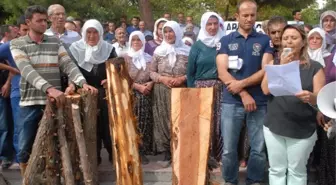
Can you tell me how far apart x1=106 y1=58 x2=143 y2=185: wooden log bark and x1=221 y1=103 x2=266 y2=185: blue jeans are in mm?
903

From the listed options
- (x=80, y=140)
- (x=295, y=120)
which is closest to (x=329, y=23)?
(x=295, y=120)

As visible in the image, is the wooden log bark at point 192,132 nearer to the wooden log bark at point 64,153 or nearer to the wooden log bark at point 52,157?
the wooden log bark at point 64,153

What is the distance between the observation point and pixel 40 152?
4.61 meters

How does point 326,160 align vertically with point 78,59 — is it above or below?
below

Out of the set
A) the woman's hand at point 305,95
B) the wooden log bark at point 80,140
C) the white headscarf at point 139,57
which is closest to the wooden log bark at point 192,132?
the woman's hand at point 305,95

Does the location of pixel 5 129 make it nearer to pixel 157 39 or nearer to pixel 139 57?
pixel 139 57

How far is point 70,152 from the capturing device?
4.82m

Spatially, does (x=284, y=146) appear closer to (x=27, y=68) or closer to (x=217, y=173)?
(x=217, y=173)

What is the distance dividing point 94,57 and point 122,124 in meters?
1.26

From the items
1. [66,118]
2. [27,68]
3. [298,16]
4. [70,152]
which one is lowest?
[70,152]

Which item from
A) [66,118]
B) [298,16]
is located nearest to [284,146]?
[66,118]

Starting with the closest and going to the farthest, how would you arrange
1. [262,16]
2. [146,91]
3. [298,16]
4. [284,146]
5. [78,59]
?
[284,146], [78,59], [146,91], [298,16], [262,16]

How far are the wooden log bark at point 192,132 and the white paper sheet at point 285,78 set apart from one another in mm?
627

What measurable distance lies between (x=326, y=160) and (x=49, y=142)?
9.26 feet
